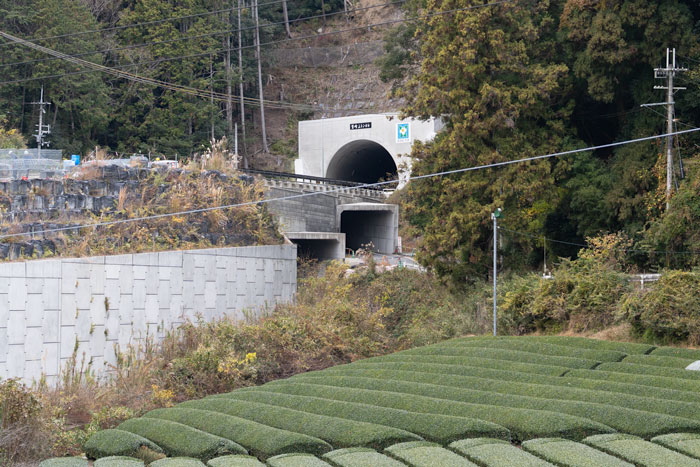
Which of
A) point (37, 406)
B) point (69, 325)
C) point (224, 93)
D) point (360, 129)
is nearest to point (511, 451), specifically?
point (37, 406)

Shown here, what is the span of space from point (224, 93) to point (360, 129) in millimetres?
13528

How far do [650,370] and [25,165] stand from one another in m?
16.4

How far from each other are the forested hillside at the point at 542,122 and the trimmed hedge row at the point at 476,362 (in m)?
6.89

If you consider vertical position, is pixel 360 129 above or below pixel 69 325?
above

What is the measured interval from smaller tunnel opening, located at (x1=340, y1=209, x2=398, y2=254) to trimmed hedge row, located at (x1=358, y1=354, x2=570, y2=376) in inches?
782

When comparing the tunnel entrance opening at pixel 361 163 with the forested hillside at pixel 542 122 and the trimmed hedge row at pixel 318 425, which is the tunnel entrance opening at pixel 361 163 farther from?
the trimmed hedge row at pixel 318 425

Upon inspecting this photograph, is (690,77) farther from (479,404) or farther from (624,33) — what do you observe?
(479,404)

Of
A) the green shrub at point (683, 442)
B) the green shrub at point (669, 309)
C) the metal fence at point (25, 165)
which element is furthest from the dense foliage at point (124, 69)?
the green shrub at point (683, 442)

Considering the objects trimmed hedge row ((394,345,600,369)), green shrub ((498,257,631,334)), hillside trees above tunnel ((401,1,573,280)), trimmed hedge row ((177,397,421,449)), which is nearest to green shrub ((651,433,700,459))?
trimmed hedge row ((177,397,421,449))

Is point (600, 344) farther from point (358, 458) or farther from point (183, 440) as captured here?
point (183, 440)

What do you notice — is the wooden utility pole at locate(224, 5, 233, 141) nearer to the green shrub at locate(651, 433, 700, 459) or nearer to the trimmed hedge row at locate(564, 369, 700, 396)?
the trimmed hedge row at locate(564, 369, 700, 396)

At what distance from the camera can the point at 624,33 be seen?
23.7m

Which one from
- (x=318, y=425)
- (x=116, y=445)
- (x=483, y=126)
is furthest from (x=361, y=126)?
(x=116, y=445)

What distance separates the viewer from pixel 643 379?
14508mm
